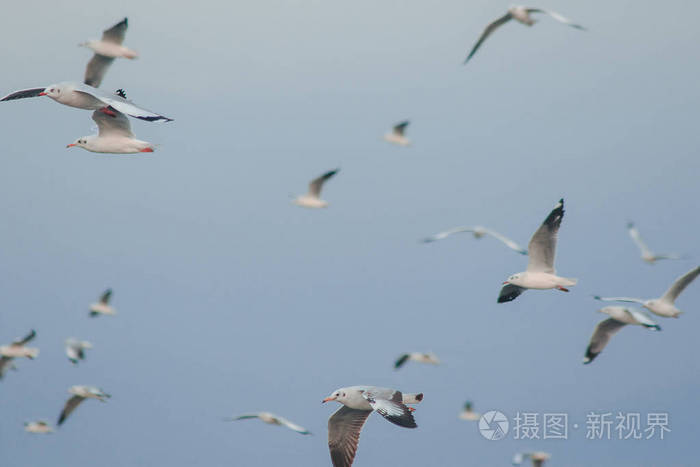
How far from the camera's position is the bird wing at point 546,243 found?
1558 cm

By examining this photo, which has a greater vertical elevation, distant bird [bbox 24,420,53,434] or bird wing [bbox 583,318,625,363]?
bird wing [bbox 583,318,625,363]

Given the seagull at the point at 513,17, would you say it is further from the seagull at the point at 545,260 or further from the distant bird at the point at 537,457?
the distant bird at the point at 537,457

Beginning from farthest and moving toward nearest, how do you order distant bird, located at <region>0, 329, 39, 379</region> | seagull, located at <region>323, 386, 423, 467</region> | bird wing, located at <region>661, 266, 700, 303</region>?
distant bird, located at <region>0, 329, 39, 379</region> → bird wing, located at <region>661, 266, 700, 303</region> → seagull, located at <region>323, 386, 423, 467</region>

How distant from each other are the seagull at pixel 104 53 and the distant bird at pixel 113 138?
294cm

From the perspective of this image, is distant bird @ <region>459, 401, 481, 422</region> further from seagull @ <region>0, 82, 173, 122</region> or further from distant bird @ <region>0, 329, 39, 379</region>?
seagull @ <region>0, 82, 173, 122</region>

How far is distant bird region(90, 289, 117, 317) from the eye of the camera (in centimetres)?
2527

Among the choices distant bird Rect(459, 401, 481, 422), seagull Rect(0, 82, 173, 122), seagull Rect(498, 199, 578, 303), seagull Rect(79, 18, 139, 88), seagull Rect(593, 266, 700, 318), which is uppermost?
seagull Rect(0, 82, 173, 122)

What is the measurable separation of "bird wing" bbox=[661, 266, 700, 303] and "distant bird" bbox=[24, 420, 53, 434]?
1474cm

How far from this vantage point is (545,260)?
52.4 feet

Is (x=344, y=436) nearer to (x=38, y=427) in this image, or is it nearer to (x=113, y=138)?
(x=113, y=138)

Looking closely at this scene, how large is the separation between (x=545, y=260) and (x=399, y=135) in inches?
559

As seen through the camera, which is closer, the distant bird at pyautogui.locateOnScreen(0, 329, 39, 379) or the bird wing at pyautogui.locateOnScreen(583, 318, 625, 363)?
the bird wing at pyautogui.locateOnScreen(583, 318, 625, 363)

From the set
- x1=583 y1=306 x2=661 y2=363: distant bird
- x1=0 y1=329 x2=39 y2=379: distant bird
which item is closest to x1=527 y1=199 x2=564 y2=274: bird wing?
x1=583 y1=306 x2=661 y2=363: distant bird

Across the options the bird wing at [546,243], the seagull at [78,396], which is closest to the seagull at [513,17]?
the bird wing at [546,243]
